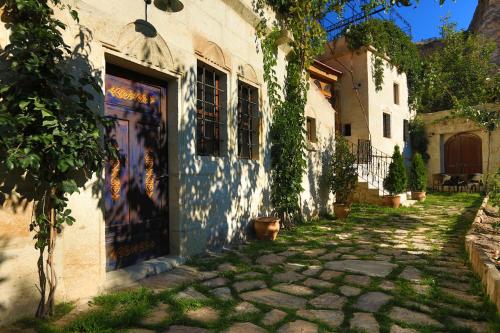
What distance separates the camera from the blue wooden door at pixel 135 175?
11.6 feet

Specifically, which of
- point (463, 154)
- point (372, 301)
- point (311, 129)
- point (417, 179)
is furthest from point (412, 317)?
point (463, 154)

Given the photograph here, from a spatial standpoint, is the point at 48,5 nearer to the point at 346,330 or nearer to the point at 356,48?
the point at 346,330

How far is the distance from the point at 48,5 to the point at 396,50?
15610 mm

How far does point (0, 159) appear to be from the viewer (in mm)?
2373

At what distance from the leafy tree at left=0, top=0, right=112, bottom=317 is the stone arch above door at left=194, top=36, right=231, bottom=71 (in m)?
2.02

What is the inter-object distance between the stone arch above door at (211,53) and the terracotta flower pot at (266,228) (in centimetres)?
262

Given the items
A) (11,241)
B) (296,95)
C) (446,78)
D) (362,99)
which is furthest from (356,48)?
(11,241)

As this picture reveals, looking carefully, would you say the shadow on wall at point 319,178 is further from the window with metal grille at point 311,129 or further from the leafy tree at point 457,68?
the leafy tree at point 457,68

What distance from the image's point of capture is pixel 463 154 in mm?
15086

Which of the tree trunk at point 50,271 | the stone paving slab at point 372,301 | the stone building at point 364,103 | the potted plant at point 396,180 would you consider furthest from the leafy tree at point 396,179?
the tree trunk at point 50,271

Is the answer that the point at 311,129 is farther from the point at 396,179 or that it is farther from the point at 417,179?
the point at 417,179

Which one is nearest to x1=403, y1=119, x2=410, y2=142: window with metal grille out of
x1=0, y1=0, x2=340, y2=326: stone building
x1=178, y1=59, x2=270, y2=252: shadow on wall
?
x1=0, y1=0, x2=340, y2=326: stone building

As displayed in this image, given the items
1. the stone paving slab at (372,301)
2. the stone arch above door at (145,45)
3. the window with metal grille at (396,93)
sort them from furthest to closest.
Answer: the window with metal grille at (396,93) < the stone arch above door at (145,45) < the stone paving slab at (372,301)

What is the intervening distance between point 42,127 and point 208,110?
285 cm
